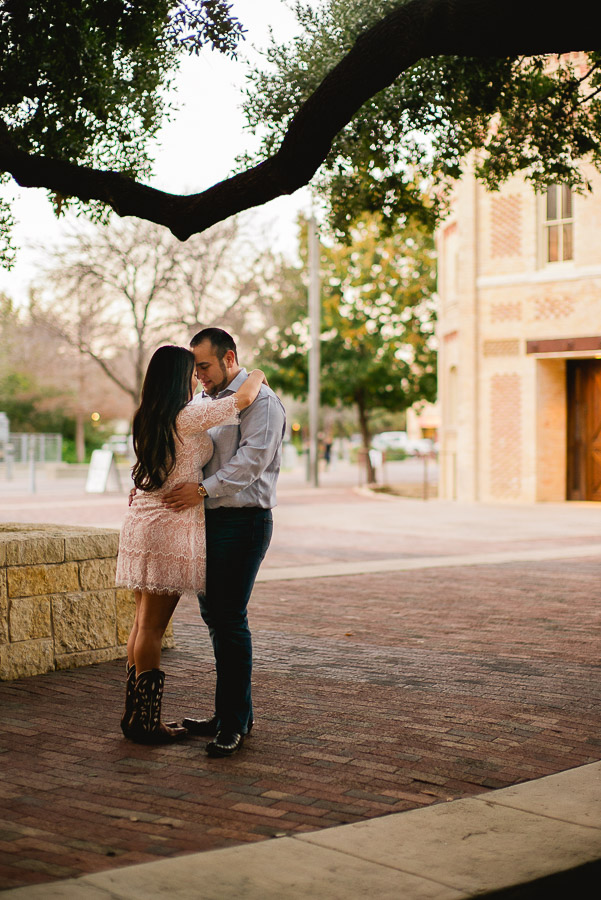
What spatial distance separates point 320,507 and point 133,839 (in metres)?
20.2

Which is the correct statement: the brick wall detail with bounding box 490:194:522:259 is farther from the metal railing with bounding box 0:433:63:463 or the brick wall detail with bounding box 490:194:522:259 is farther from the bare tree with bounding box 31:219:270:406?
the metal railing with bounding box 0:433:63:463

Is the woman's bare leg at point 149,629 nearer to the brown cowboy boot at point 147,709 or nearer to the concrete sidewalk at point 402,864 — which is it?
the brown cowboy boot at point 147,709

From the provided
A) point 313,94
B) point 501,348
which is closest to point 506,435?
point 501,348

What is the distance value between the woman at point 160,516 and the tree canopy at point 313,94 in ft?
7.65

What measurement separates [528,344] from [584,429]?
226 centimetres

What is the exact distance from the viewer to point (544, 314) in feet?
76.4

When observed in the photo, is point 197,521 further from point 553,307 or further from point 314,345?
point 314,345

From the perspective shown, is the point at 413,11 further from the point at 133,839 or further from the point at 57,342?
the point at 57,342

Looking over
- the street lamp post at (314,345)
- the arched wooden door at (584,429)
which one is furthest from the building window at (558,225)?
the street lamp post at (314,345)

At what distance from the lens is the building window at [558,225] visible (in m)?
23.1

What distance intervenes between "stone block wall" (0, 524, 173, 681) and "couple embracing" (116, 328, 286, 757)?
1563 millimetres

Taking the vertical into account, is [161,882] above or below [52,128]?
below

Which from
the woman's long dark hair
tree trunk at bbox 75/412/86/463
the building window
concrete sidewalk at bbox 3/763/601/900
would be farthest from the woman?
tree trunk at bbox 75/412/86/463

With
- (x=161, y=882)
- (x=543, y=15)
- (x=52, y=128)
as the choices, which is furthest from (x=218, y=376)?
(x=52, y=128)
